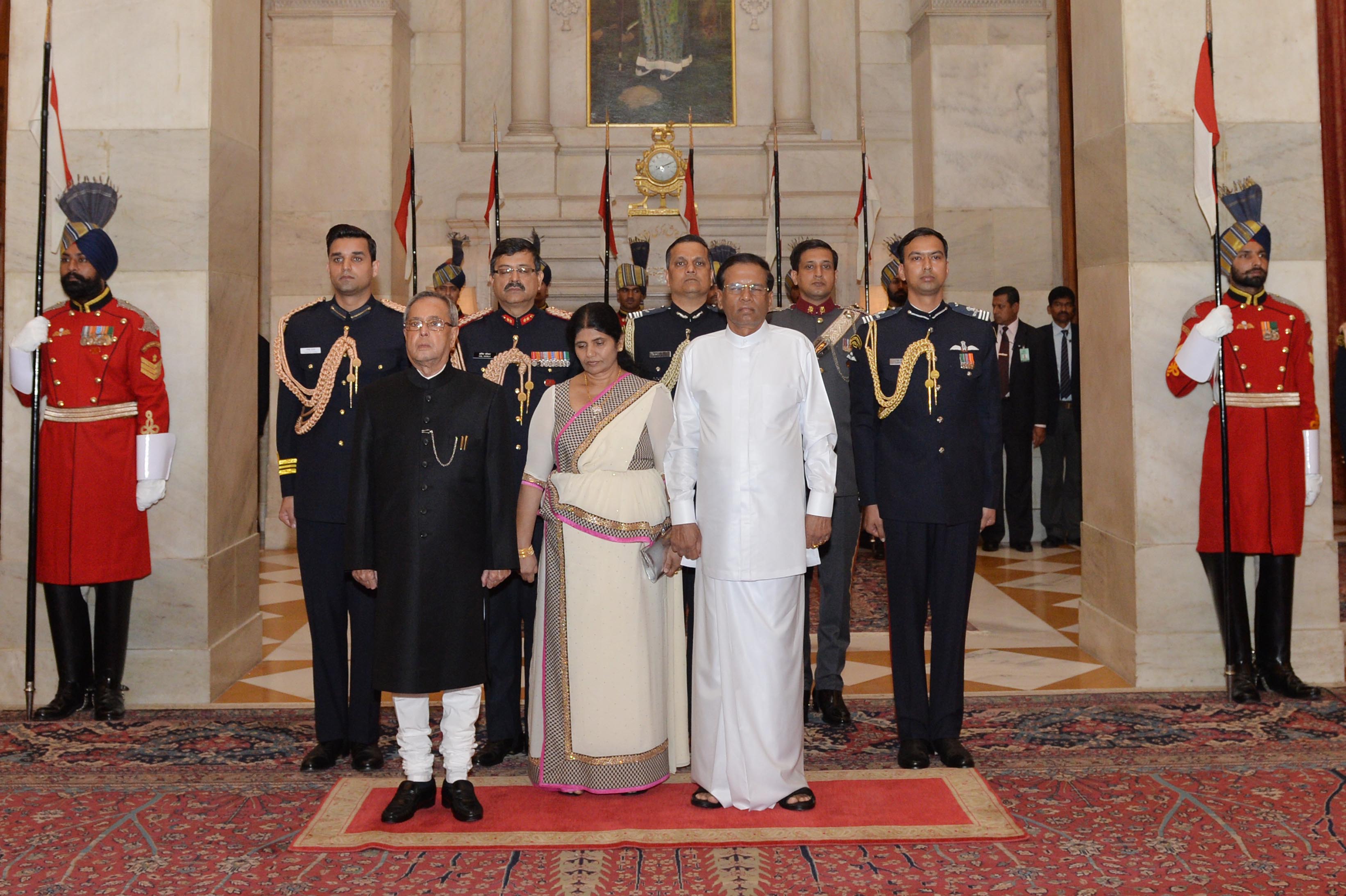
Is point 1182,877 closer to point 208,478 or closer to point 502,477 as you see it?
point 502,477

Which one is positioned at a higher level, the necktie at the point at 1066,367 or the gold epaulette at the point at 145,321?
the necktie at the point at 1066,367

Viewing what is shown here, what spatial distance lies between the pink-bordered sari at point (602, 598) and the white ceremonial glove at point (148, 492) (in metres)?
1.98

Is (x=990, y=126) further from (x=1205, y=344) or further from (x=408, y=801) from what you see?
(x=408, y=801)

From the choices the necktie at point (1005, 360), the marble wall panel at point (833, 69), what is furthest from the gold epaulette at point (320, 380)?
the marble wall panel at point (833, 69)

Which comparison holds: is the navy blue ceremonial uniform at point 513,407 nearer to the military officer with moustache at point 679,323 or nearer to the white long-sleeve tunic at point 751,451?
the military officer with moustache at point 679,323

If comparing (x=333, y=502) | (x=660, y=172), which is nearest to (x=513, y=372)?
(x=333, y=502)

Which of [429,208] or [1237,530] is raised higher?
[429,208]

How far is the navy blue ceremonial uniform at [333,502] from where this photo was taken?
4.52 metres

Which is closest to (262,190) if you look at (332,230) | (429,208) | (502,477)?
(429,208)

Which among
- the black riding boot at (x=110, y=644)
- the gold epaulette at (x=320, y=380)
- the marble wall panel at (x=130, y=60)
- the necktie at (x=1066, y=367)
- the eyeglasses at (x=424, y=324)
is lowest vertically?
the black riding boot at (x=110, y=644)

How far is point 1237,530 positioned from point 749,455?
2681mm

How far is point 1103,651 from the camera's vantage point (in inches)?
235

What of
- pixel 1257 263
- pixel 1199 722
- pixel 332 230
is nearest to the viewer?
pixel 332 230

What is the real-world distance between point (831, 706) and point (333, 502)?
216cm
